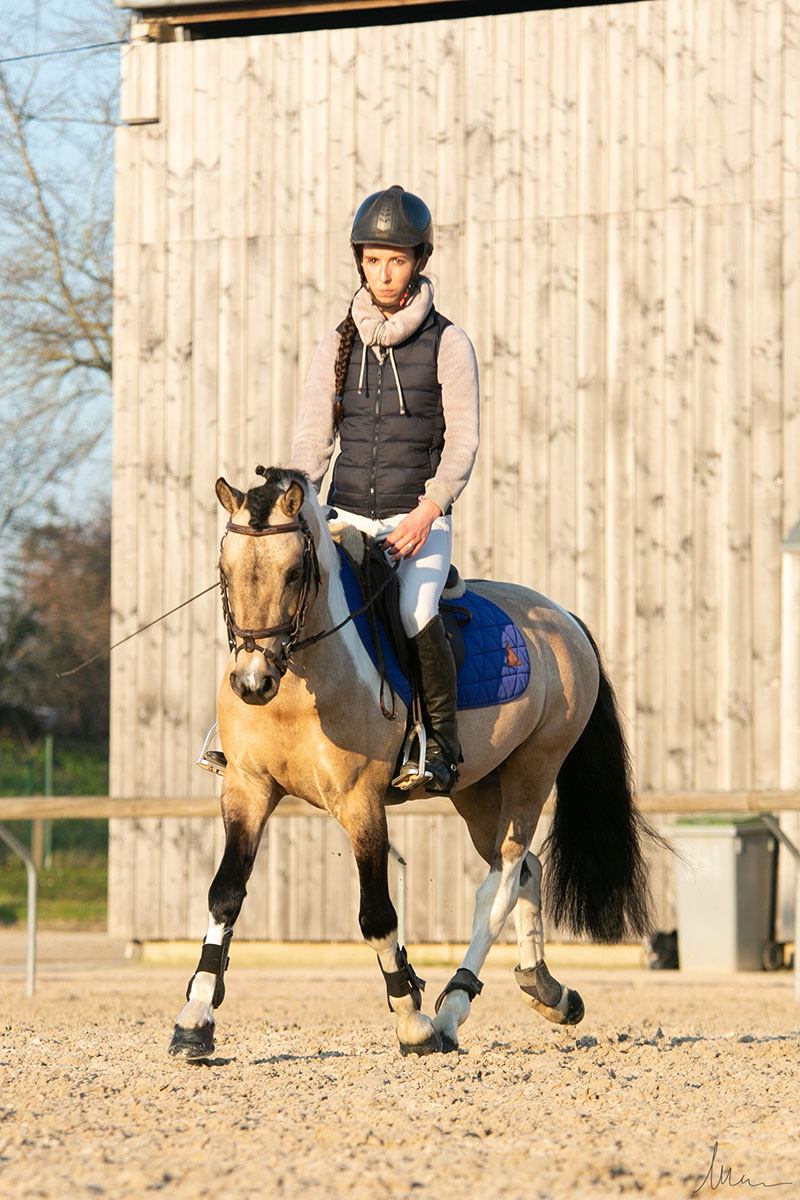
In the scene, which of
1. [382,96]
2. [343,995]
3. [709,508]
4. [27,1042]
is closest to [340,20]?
[382,96]

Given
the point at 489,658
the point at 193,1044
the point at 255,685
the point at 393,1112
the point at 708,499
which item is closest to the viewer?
the point at 393,1112

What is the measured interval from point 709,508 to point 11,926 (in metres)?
8.79

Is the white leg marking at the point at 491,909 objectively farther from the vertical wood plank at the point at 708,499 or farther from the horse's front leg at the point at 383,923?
the vertical wood plank at the point at 708,499

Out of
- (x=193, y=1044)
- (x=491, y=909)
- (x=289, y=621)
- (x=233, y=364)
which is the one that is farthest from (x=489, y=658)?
(x=233, y=364)

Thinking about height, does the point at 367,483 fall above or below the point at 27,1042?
above

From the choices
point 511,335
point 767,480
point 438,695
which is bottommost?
point 438,695

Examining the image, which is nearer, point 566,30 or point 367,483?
point 367,483

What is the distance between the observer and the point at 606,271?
11.4m

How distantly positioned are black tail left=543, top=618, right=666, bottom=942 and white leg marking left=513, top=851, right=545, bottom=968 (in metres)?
0.23

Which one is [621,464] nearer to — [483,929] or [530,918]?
[530,918]

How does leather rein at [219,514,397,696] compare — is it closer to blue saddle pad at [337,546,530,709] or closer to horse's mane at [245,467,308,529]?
horse's mane at [245,467,308,529]

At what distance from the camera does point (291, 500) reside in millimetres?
4398

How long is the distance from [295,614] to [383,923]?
112cm

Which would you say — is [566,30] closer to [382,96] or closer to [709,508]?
[382,96]
